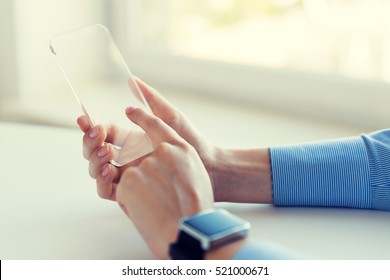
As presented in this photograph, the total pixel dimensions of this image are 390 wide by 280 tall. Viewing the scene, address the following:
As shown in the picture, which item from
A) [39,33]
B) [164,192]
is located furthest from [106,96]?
[39,33]

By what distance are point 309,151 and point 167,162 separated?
0.21 metres

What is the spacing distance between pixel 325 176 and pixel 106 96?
30cm

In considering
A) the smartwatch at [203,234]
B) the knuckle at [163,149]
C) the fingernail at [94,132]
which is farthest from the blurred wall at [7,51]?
the smartwatch at [203,234]

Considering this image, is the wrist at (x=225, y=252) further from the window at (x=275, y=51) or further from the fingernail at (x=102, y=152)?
the window at (x=275, y=51)

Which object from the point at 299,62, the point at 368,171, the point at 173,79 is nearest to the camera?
the point at 368,171

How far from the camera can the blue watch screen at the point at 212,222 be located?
22.5 inches

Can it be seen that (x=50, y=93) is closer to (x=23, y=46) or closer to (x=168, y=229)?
(x=23, y=46)

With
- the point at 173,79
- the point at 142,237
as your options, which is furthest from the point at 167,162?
the point at 173,79

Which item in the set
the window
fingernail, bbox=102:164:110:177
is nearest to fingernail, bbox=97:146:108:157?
fingernail, bbox=102:164:110:177

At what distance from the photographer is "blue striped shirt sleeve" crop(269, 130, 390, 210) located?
2.47 feet

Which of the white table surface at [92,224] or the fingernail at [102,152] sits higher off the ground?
the fingernail at [102,152]

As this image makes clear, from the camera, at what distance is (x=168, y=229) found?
0.61m

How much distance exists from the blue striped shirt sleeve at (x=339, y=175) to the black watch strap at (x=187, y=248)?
209mm

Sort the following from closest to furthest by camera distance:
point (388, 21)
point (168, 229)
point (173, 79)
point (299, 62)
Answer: point (168, 229) → point (388, 21) → point (299, 62) → point (173, 79)
